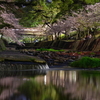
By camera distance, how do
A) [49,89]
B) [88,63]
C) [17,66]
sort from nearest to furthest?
[49,89]
[17,66]
[88,63]

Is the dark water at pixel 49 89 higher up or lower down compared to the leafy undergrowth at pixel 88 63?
higher up

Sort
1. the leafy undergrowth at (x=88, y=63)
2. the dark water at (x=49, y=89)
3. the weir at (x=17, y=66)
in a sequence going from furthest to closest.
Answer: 1. the leafy undergrowth at (x=88, y=63)
2. the weir at (x=17, y=66)
3. the dark water at (x=49, y=89)

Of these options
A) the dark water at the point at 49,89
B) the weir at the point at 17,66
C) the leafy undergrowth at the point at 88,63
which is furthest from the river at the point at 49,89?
the leafy undergrowth at the point at 88,63

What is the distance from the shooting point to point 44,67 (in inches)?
482

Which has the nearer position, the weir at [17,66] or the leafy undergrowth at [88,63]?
the weir at [17,66]

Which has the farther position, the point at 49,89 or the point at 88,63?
the point at 88,63

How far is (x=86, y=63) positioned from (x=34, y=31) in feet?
103

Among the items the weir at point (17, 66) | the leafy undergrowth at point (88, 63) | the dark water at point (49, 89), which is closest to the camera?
the dark water at point (49, 89)

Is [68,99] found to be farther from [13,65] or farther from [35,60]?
[35,60]

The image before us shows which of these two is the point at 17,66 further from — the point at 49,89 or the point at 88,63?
the point at 49,89

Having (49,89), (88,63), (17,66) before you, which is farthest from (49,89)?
(88,63)

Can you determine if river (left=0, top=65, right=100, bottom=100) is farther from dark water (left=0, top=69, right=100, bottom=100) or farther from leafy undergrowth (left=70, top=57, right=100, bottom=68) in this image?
leafy undergrowth (left=70, top=57, right=100, bottom=68)

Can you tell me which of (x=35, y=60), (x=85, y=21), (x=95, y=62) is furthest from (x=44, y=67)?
(x=85, y=21)

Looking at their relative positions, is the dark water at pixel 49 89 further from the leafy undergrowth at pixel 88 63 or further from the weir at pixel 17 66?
the leafy undergrowth at pixel 88 63
